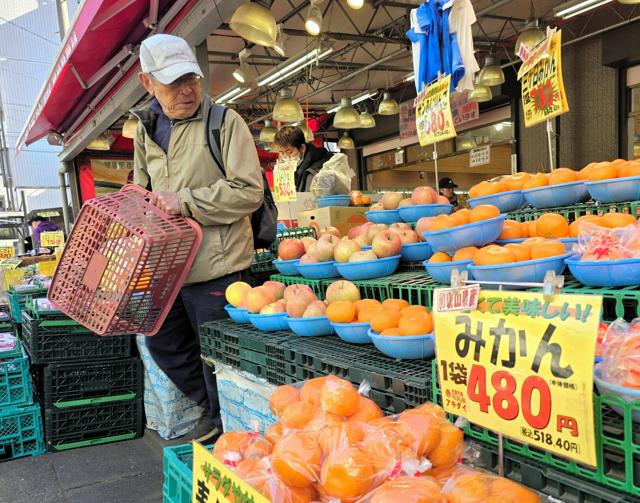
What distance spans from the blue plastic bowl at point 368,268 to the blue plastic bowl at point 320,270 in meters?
0.13

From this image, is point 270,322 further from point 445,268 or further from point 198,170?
point 198,170

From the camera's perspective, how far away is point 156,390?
3062 mm

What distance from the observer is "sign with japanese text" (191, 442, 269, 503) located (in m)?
0.87

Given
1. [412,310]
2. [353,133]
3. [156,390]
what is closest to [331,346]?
[412,310]

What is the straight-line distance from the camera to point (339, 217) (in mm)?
3459

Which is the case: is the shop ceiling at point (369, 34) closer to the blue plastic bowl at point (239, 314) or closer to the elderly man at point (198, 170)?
the elderly man at point (198, 170)

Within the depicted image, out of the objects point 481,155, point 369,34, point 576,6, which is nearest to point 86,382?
point 576,6

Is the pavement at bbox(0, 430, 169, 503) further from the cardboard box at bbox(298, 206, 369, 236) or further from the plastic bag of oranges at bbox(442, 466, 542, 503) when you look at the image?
the plastic bag of oranges at bbox(442, 466, 542, 503)

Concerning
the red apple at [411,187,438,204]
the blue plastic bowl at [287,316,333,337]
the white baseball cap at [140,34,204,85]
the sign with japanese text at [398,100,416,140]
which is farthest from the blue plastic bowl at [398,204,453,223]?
the sign with japanese text at [398,100,416,140]

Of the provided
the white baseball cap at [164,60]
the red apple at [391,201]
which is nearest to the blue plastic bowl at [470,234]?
the red apple at [391,201]

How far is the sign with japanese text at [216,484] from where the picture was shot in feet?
2.85

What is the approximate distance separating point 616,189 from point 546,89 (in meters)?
1.05

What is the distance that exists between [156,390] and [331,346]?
1.85 metres

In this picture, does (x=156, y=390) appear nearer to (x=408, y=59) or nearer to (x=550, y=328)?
(x=550, y=328)
